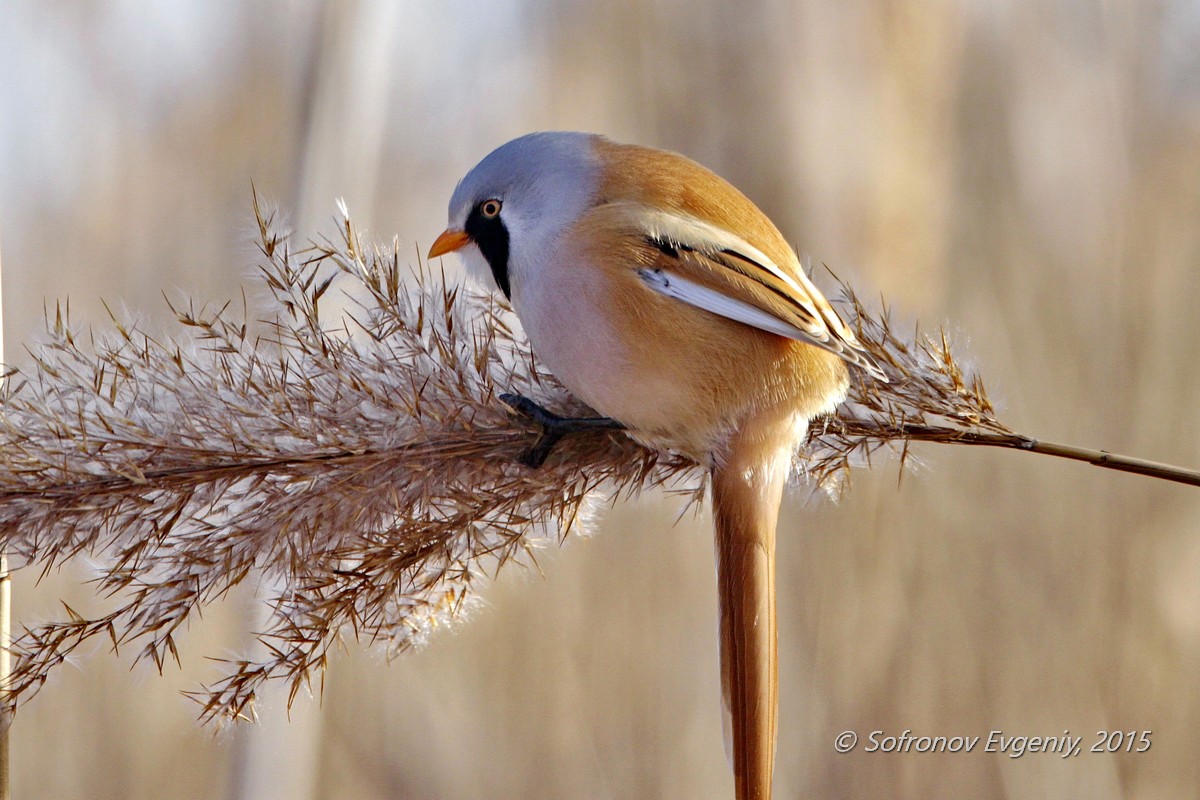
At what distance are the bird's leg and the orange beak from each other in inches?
12.5

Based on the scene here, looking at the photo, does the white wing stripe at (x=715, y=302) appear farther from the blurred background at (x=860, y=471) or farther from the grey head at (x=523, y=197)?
the blurred background at (x=860, y=471)

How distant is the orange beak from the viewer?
1.49 meters

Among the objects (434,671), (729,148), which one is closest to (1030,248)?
(729,148)

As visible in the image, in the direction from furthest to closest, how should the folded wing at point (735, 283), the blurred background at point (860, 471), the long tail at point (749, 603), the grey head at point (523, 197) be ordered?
the blurred background at point (860, 471) → the grey head at point (523, 197) → the folded wing at point (735, 283) → the long tail at point (749, 603)

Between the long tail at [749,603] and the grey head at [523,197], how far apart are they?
457 millimetres

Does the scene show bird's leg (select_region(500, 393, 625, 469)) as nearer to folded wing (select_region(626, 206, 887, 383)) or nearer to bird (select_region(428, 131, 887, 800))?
bird (select_region(428, 131, 887, 800))

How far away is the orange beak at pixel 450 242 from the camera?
58.7 inches

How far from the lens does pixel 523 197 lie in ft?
4.81

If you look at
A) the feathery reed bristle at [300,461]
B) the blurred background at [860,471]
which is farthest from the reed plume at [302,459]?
the blurred background at [860,471]

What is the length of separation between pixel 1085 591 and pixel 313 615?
2505 millimetres

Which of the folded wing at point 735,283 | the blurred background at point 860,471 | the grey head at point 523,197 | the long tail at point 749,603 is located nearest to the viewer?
the long tail at point 749,603

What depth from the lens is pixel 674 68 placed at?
11.0ft

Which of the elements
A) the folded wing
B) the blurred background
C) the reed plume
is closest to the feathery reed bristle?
the reed plume

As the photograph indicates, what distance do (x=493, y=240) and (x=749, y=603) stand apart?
2.32 feet
